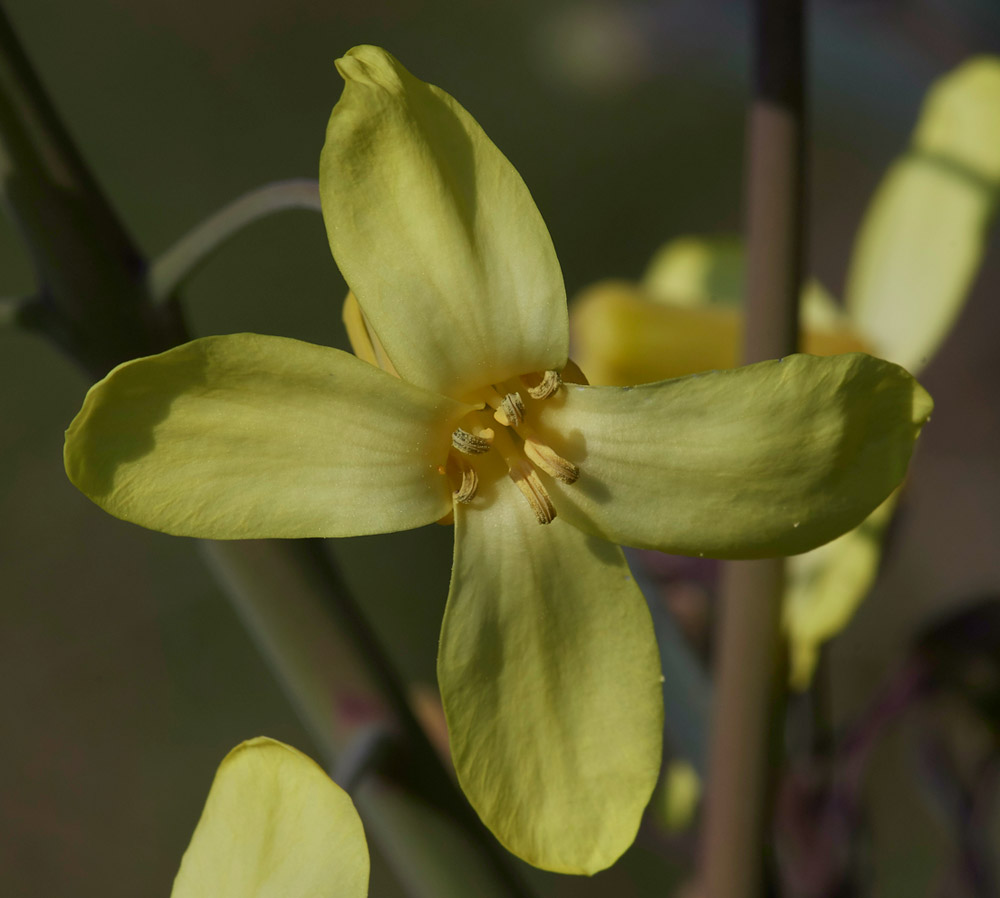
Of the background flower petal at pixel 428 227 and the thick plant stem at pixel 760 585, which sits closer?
the background flower petal at pixel 428 227

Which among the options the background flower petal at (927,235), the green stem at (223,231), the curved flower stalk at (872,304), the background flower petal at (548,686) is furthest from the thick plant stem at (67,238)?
the background flower petal at (927,235)

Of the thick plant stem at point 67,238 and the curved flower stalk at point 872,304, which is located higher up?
the thick plant stem at point 67,238

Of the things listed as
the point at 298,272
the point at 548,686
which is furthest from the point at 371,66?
the point at 298,272

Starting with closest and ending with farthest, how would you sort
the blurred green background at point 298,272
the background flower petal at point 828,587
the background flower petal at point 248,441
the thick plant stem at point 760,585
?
the background flower petal at point 248,441
the thick plant stem at point 760,585
the background flower petal at point 828,587
the blurred green background at point 298,272

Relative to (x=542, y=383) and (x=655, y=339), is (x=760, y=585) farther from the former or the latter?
(x=655, y=339)

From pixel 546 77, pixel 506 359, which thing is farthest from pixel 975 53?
pixel 506 359

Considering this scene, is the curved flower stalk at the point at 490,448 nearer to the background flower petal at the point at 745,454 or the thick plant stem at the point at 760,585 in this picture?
the background flower petal at the point at 745,454

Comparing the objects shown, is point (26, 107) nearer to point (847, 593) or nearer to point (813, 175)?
point (847, 593)
